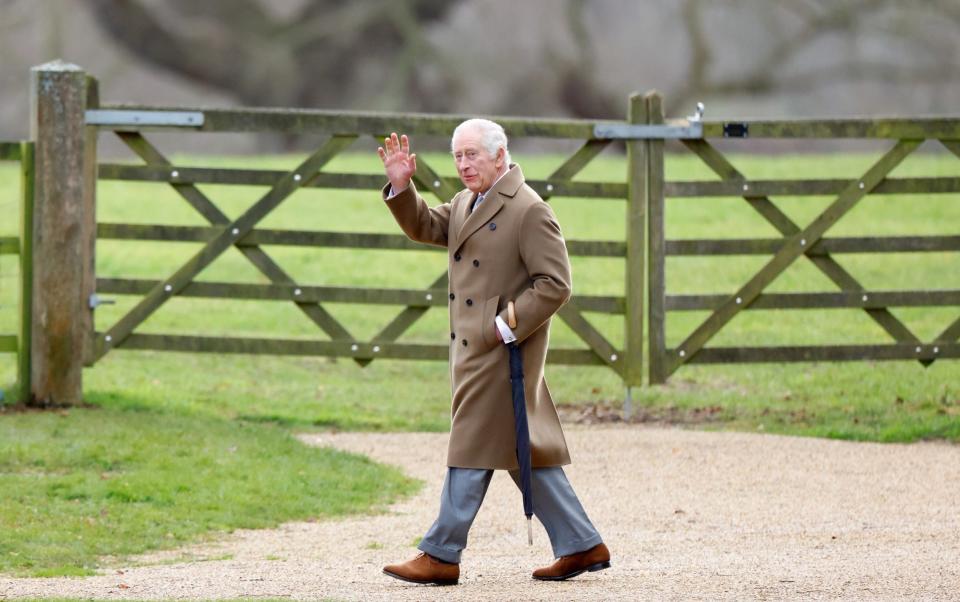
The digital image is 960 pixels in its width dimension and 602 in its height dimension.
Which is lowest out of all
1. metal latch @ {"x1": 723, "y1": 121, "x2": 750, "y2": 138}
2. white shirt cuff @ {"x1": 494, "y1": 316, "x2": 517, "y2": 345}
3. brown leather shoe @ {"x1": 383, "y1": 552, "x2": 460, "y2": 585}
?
brown leather shoe @ {"x1": 383, "y1": 552, "x2": 460, "y2": 585}

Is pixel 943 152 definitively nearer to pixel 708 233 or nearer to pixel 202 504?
pixel 708 233

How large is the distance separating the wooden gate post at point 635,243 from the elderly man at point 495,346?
3779mm

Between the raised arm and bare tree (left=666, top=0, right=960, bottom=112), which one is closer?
the raised arm

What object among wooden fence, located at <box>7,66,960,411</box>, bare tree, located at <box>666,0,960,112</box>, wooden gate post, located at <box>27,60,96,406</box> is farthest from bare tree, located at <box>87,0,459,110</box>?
wooden gate post, located at <box>27,60,96,406</box>

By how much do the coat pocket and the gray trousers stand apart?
1.54 feet

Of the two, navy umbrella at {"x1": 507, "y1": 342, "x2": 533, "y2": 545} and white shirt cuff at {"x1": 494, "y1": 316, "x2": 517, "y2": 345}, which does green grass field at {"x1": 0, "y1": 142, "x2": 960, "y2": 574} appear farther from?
white shirt cuff at {"x1": 494, "y1": 316, "x2": 517, "y2": 345}

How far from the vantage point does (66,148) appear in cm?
909

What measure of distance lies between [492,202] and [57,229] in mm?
3852

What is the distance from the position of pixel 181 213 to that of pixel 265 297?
31.5 feet

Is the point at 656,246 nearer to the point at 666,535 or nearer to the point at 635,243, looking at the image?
the point at 635,243

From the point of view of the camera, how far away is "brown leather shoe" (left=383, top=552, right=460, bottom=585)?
19.5ft

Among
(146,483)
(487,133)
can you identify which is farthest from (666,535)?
(146,483)

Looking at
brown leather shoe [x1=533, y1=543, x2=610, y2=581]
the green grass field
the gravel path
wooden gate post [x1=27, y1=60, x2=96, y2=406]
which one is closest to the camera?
the gravel path

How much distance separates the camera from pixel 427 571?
5.94 meters
